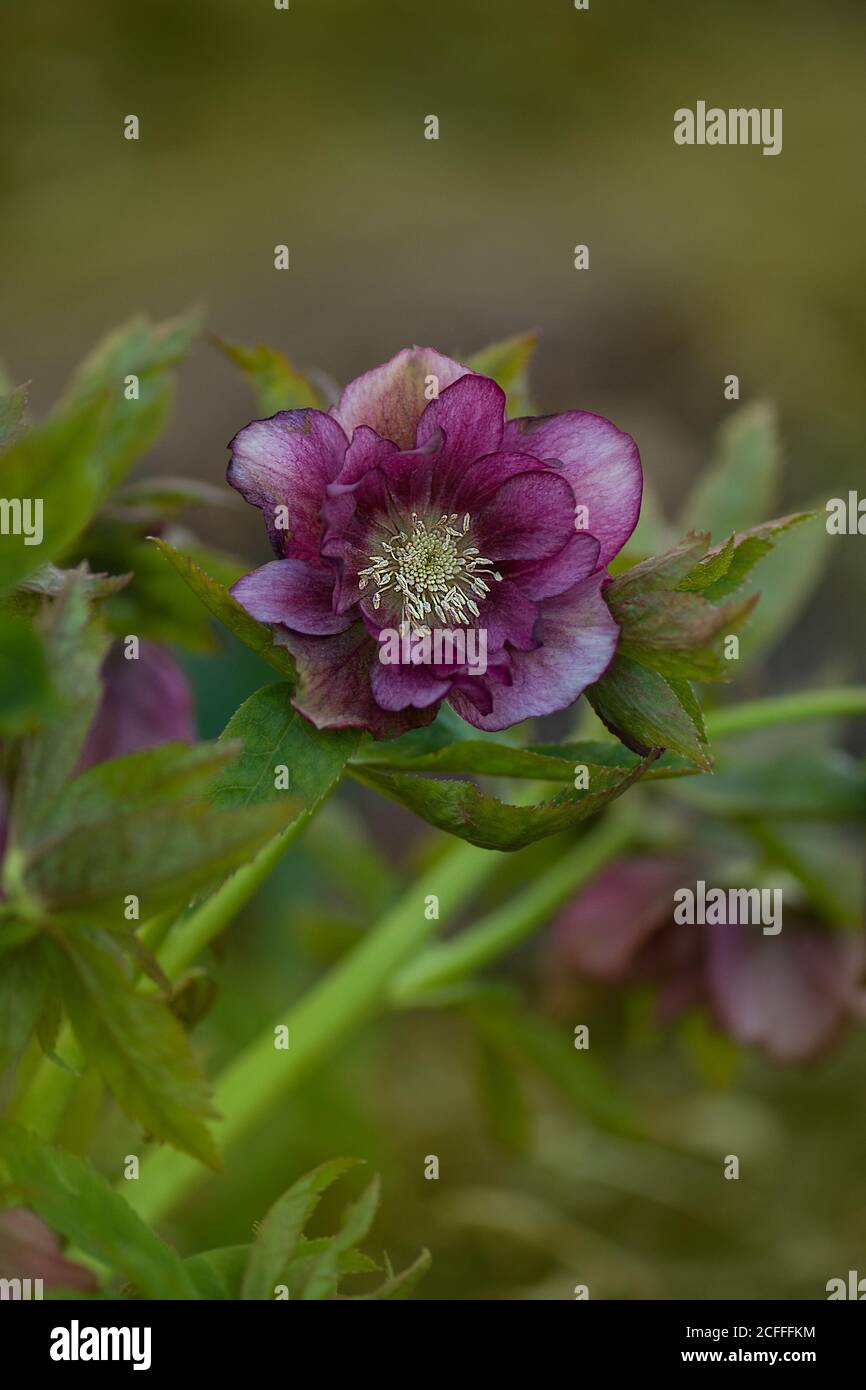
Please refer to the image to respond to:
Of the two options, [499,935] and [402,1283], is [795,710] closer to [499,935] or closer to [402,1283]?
[499,935]

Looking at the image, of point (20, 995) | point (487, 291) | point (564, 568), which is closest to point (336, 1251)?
point (20, 995)

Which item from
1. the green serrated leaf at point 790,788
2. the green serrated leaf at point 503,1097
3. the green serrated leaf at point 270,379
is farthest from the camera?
the green serrated leaf at point 503,1097

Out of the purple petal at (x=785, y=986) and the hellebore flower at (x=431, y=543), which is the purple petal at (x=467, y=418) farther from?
the purple petal at (x=785, y=986)

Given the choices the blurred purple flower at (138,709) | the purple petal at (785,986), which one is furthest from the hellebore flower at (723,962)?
the blurred purple flower at (138,709)

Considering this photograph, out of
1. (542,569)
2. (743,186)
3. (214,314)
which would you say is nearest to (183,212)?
(214,314)

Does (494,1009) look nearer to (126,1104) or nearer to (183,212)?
(126,1104)

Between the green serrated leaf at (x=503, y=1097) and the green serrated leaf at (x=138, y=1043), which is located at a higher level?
the green serrated leaf at (x=138, y=1043)
